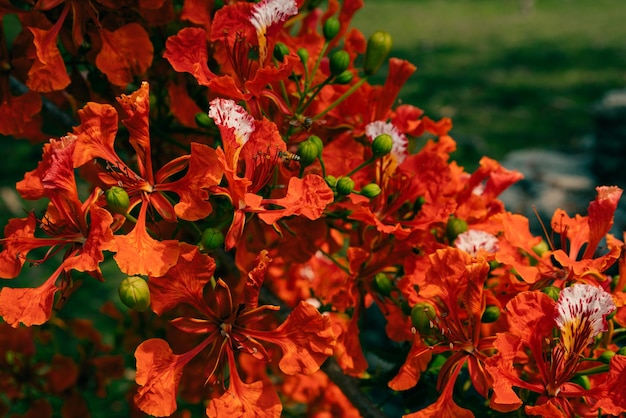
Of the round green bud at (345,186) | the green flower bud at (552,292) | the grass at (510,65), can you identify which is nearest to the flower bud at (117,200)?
the round green bud at (345,186)

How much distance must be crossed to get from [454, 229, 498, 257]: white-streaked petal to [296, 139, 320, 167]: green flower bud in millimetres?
353

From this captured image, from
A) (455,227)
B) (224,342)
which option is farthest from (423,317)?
(224,342)

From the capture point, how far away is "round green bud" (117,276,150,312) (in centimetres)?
119

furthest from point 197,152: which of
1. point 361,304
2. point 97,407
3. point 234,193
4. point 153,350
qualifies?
point 97,407

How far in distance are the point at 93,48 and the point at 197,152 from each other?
1.46 feet

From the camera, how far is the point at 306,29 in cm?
175

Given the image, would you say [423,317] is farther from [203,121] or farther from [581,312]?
[203,121]

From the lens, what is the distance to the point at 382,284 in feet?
4.72

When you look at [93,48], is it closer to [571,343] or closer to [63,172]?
[63,172]

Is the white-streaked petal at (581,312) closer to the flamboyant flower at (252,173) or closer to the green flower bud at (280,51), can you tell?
the flamboyant flower at (252,173)

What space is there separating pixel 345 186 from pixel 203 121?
1.05ft

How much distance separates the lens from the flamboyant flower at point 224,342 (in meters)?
1.18

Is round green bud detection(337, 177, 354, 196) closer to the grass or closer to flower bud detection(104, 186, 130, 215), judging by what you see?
flower bud detection(104, 186, 130, 215)

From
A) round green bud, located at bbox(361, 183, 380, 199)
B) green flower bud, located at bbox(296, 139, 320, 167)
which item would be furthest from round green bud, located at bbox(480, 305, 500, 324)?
green flower bud, located at bbox(296, 139, 320, 167)
